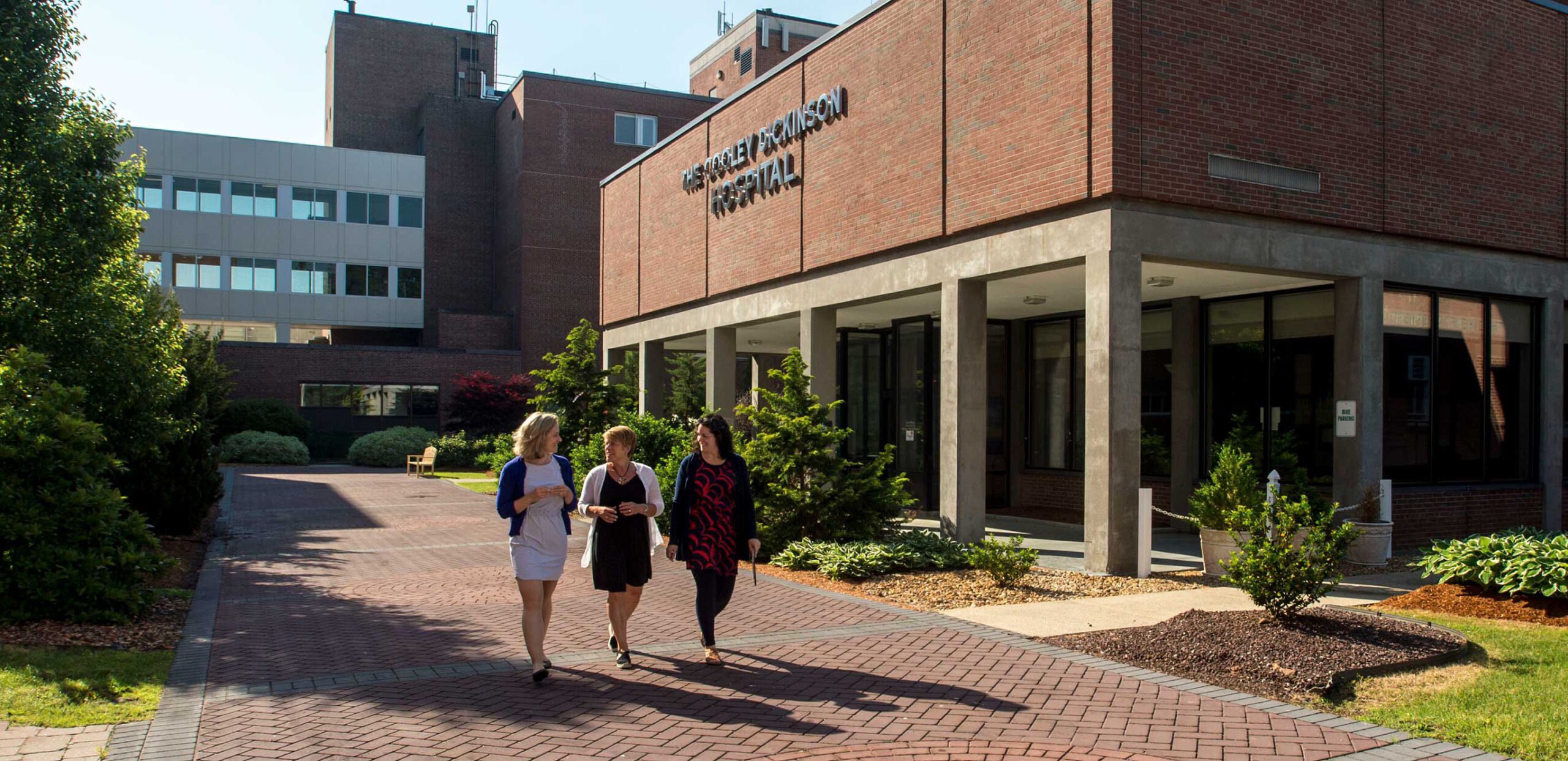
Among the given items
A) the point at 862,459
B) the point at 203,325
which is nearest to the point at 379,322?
the point at 203,325

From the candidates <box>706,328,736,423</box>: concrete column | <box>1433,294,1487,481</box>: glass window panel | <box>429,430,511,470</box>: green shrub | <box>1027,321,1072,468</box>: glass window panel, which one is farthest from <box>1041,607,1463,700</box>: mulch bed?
<box>429,430,511,470</box>: green shrub

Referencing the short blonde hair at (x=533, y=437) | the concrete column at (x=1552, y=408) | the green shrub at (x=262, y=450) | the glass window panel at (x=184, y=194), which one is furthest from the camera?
the glass window panel at (x=184, y=194)

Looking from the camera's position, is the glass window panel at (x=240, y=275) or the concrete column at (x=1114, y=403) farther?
the glass window panel at (x=240, y=275)

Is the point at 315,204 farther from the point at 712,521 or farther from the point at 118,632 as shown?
the point at 712,521

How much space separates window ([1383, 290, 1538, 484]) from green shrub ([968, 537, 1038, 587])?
6.41 m

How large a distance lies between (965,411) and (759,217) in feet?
23.2

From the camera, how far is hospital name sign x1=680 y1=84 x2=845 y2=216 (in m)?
17.9

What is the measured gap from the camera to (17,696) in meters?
6.57

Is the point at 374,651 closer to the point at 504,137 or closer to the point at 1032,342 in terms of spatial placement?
the point at 1032,342

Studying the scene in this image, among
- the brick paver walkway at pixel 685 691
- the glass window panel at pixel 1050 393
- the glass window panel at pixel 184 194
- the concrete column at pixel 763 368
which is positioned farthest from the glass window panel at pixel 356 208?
the brick paver walkway at pixel 685 691

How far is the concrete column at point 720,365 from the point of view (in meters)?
22.2

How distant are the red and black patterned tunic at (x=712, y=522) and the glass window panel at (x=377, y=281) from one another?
46.1 m

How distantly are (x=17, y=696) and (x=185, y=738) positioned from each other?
1.53m

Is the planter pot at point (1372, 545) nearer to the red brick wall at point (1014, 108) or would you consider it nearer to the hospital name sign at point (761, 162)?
the red brick wall at point (1014, 108)
